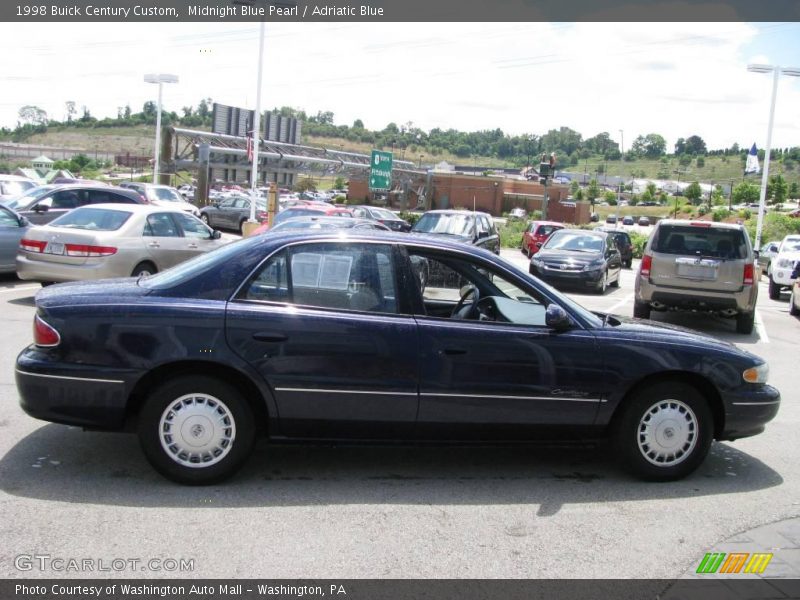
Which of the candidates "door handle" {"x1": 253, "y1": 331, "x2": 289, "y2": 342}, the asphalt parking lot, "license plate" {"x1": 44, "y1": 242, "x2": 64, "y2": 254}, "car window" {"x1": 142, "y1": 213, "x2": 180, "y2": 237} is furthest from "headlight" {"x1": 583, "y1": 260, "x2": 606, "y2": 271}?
"door handle" {"x1": 253, "y1": 331, "x2": 289, "y2": 342}

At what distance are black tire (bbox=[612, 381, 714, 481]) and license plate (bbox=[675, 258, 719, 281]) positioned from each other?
762cm

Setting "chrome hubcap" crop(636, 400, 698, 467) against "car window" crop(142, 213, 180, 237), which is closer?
"chrome hubcap" crop(636, 400, 698, 467)

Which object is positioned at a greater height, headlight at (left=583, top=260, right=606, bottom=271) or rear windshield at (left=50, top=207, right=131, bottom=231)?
rear windshield at (left=50, top=207, right=131, bottom=231)

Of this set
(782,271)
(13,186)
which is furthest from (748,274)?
(13,186)

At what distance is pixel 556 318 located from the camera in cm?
505

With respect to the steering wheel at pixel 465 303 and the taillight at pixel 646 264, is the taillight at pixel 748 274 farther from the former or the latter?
the steering wheel at pixel 465 303

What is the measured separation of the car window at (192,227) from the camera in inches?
528

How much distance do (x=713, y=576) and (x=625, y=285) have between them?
1938 centimetres

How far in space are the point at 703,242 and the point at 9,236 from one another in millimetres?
11499

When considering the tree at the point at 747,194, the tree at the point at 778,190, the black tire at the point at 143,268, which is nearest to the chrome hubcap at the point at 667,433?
the black tire at the point at 143,268

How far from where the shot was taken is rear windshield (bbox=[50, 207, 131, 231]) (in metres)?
12.2

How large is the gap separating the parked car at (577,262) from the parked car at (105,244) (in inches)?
346

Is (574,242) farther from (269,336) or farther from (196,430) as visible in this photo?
(196,430)

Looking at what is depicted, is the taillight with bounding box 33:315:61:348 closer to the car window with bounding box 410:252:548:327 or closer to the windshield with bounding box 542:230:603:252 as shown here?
the car window with bounding box 410:252:548:327
